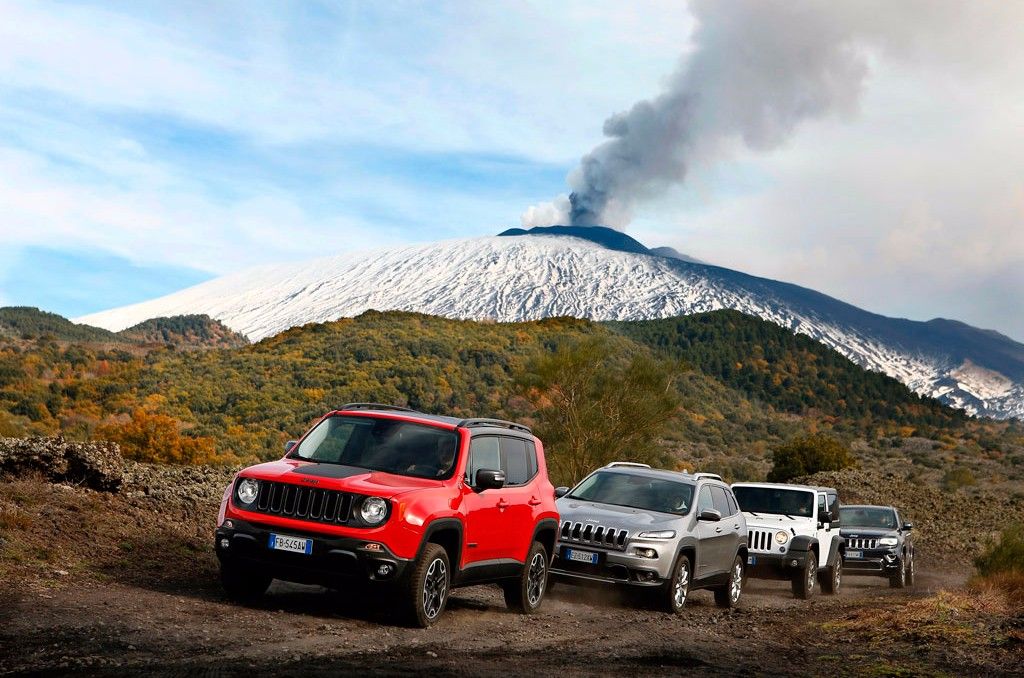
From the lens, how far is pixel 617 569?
13266 mm

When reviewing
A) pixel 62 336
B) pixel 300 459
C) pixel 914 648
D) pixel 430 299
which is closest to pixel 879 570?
pixel 914 648

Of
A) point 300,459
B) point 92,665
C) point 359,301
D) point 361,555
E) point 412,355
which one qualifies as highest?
point 359,301

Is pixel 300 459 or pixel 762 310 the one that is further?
pixel 762 310

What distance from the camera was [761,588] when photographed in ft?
65.4

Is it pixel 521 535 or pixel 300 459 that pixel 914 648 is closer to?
pixel 521 535

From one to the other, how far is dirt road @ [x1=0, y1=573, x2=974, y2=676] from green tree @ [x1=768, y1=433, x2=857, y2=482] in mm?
36937

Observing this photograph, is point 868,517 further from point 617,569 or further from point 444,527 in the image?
point 444,527

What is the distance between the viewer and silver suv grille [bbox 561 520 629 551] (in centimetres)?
1337

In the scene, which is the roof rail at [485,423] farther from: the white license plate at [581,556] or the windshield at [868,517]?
the windshield at [868,517]

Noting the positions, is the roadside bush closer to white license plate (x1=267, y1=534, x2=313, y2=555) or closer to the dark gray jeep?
the dark gray jeep

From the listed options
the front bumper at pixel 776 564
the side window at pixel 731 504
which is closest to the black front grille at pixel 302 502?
the side window at pixel 731 504

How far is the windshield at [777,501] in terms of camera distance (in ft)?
62.1

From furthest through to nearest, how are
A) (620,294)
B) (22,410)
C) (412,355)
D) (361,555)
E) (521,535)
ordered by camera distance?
(620,294) < (412,355) < (22,410) < (521,535) < (361,555)

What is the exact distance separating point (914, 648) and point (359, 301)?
5500 inches
